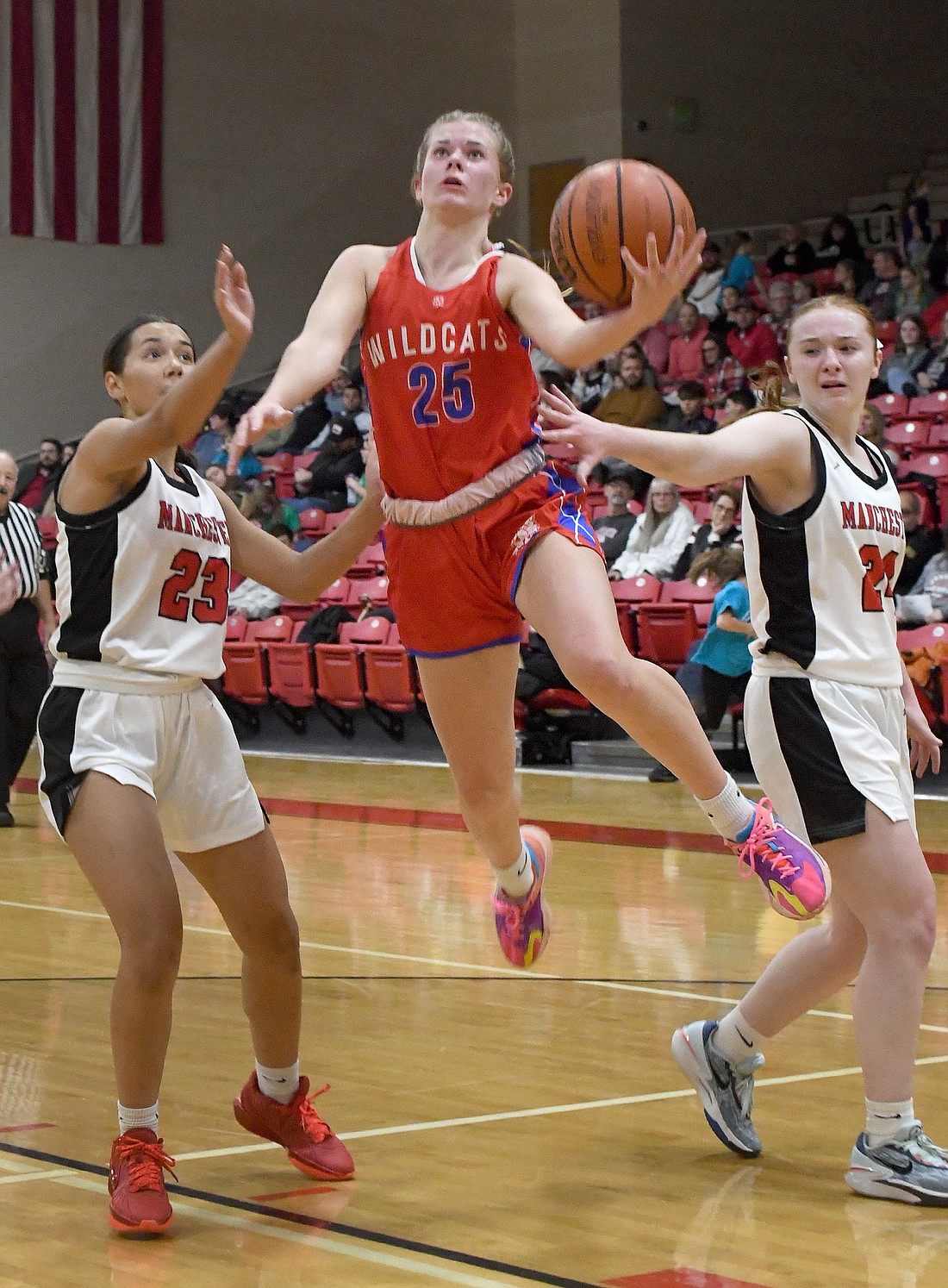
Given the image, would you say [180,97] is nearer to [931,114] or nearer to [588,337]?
[931,114]

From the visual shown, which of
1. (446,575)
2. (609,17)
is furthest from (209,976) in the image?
(609,17)

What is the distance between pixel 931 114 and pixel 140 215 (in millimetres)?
8756

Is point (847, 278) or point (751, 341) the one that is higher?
point (847, 278)

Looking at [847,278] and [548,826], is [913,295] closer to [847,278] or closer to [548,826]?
[847,278]

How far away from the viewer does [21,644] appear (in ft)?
29.0

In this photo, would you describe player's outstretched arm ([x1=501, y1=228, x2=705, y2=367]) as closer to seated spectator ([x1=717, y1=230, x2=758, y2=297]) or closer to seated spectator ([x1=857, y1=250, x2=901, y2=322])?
seated spectator ([x1=857, y1=250, x2=901, y2=322])

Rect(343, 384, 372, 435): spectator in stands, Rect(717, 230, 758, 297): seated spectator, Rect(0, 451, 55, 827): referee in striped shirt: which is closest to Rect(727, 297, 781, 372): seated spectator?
Rect(717, 230, 758, 297): seated spectator

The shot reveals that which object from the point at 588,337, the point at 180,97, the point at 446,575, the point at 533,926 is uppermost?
the point at 180,97

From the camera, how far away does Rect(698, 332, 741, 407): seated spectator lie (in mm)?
13906

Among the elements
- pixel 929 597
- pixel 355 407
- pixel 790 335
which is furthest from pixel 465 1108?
pixel 355 407

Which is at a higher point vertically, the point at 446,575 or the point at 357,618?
the point at 446,575

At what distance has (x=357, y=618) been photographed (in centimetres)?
1317

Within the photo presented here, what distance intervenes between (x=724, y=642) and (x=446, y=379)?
6623mm

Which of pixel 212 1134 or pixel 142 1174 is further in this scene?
pixel 212 1134
